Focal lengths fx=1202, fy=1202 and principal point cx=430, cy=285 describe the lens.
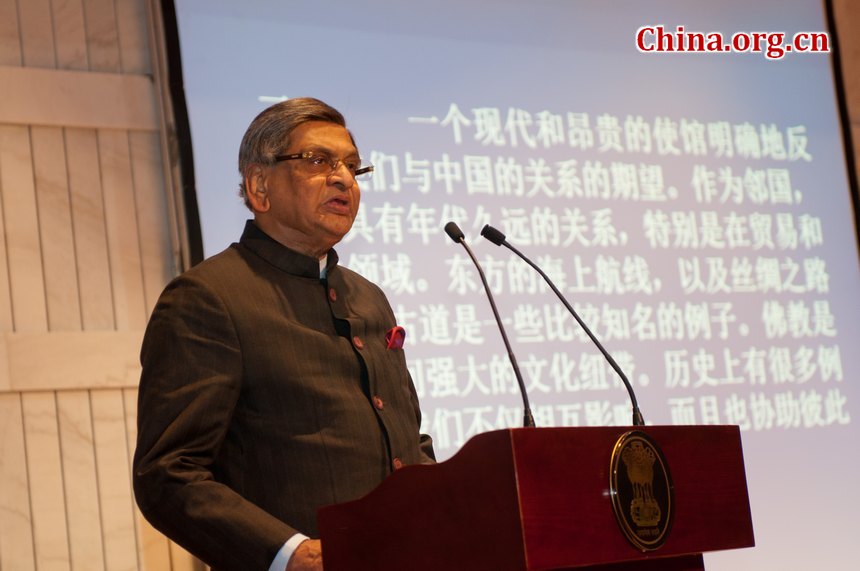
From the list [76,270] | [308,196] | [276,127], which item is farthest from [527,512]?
[76,270]

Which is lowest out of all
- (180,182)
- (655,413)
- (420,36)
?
(655,413)

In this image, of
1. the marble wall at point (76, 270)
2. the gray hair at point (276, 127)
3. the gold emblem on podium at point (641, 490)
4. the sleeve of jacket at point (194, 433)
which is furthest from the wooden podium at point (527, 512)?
the marble wall at point (76, 270)

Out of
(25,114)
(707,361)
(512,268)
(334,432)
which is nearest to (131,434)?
(25,114)

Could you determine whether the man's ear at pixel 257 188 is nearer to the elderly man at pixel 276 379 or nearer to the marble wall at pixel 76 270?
the elderly man at pixel 276 379

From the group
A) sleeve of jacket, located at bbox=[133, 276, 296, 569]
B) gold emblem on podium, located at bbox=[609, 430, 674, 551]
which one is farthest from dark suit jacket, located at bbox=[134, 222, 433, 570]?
gold emblem on podium, located at bbox=[609, 430, 674, 551]

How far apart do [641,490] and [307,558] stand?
1.77 feet

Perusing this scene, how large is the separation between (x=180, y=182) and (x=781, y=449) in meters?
2.42

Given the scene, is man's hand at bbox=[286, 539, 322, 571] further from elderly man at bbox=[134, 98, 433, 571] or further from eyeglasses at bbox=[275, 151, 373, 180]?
eyeglasses at bbox=[275, 151, 373, 180]

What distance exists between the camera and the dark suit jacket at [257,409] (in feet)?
6.48

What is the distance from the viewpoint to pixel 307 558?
1.91m

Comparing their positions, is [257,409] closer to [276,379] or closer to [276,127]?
[276,379]

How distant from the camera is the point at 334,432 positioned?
217 centimetres

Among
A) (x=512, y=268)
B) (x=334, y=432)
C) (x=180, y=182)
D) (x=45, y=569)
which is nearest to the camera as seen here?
(x=334, y=432)

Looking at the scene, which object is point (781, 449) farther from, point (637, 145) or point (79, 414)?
point (79, 414)
